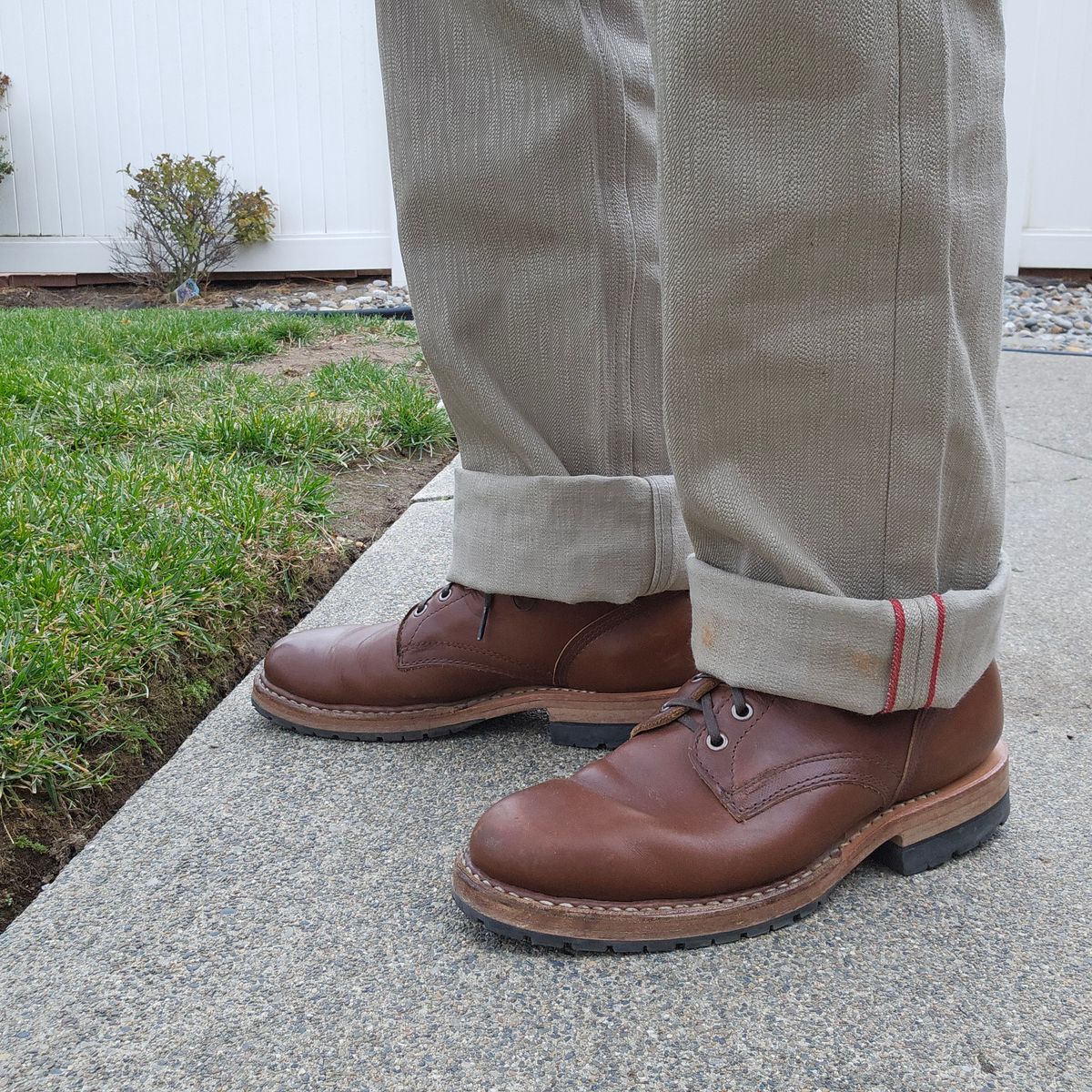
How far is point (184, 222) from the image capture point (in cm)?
615

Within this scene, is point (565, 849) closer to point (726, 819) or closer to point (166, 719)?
point (726, 819)

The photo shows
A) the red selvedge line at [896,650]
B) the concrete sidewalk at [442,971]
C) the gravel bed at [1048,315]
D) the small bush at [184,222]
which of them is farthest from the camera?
the small bush at [184,222]

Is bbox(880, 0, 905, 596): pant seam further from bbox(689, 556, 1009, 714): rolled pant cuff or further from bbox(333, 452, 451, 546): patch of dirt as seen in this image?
bbox(333, 452, 451, 546): patch of dirt

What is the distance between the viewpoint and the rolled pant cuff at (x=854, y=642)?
817 mm

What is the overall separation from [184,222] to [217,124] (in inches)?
27.2

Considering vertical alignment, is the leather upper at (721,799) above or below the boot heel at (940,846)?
above

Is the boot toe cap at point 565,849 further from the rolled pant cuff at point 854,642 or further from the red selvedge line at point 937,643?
the red selvedge line at point 937,643

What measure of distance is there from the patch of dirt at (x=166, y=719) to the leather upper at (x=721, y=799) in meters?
0.50

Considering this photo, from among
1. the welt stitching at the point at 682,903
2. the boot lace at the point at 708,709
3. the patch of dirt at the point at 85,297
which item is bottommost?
the welt stitching at the point at 682,903

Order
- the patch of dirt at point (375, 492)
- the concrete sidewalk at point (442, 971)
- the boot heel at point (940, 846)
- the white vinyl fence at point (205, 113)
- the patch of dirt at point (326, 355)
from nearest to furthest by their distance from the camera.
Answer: the concrete sidewalk at point (442, 971) < the boot heel at point (940, 846) < the patch of dirt at point (375, 492) < the patch of dirt at point (326, 355) < the white vinyl fence at point (205, 113)

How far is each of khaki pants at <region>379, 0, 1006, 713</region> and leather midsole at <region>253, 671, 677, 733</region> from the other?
27 centimetres

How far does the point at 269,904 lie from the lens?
88 centimetres

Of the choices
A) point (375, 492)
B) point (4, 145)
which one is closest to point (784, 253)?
point (375, 492)

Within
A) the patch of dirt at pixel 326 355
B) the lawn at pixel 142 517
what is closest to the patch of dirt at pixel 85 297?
the patch of dirt at pixel 326 355
